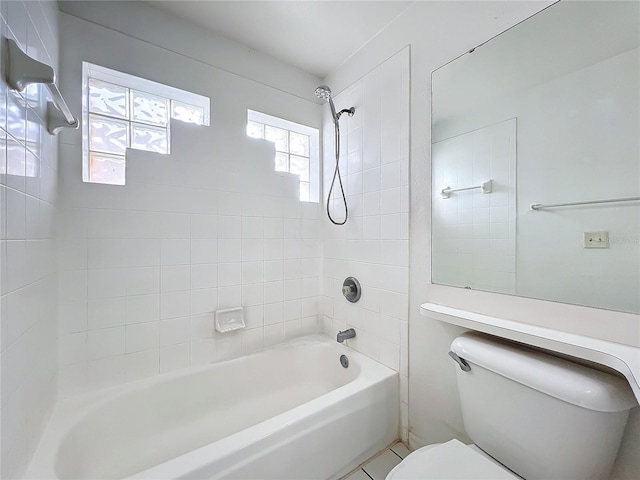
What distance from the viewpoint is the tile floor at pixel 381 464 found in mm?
1300

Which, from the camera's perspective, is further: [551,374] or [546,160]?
[546,160]

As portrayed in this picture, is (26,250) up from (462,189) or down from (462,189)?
down

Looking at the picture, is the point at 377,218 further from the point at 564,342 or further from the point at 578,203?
the point at 564,342

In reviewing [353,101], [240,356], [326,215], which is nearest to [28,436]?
[240,356]

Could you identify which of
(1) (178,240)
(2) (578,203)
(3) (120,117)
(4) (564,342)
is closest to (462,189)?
(2) (578,203)

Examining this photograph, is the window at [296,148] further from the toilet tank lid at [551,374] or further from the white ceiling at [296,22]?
the toilet tank lid at [551,374]

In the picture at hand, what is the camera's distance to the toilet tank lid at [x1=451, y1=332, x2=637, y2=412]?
76cm

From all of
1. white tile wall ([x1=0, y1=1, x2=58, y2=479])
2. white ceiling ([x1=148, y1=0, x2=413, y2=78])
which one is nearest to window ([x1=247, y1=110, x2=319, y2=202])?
white ceiling ([x1=148, y1=0, x2=413, y2=78])

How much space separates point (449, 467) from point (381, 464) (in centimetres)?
65

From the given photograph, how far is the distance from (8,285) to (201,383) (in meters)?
1.12

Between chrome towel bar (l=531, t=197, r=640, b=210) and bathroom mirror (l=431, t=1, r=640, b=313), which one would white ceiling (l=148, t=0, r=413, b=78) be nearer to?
bathroom mirror (l=431, t=1, r=640, b=313)

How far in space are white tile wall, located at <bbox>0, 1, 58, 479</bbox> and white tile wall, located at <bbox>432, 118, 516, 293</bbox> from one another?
5.24 ft

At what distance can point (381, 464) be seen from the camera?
138 cm

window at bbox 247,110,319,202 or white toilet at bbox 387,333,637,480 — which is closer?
white toilet at bbox 387,333,637,480
